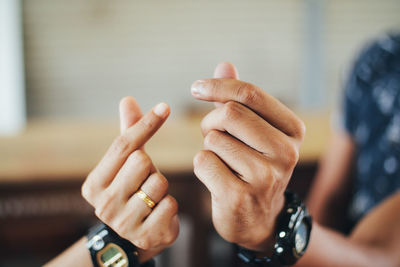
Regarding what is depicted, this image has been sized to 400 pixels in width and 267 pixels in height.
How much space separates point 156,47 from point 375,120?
2.44 metres

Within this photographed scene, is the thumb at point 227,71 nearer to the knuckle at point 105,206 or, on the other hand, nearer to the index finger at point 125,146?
the index finger at point 125,146

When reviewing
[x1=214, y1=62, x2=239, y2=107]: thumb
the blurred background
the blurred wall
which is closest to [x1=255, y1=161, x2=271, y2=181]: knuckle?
[x1=214, y1=62, x2=239, y2=107]: thumb

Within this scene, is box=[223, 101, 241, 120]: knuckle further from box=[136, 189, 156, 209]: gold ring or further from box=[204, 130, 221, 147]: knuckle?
box=[136, 189, 156, 209]: gold ring

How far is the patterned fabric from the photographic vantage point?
1003mm

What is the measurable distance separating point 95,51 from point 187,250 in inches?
93.4

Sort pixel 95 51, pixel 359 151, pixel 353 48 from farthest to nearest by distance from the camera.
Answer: pixel 353 48 → pixel 95 51 → pixel 359 151

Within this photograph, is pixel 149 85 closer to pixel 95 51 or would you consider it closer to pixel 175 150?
pixel 95 51

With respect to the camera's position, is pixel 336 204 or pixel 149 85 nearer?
pixel 336 204

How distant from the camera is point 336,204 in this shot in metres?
1.25

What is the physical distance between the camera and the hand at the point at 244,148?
0.45 meters

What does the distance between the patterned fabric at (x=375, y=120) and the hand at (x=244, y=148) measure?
69 centimetres

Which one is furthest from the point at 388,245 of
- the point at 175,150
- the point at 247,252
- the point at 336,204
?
the point at 175,150

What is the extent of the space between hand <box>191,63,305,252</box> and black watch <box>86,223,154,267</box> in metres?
0.19

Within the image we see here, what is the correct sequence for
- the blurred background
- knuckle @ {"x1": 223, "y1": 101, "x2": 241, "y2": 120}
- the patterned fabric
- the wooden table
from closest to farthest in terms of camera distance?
1. knuckle @ {"x1": 223, "y1": 101, "x2": 241, "y2": 120}
2. the patterned fabric
3. the wooden table
4. the blurred background
